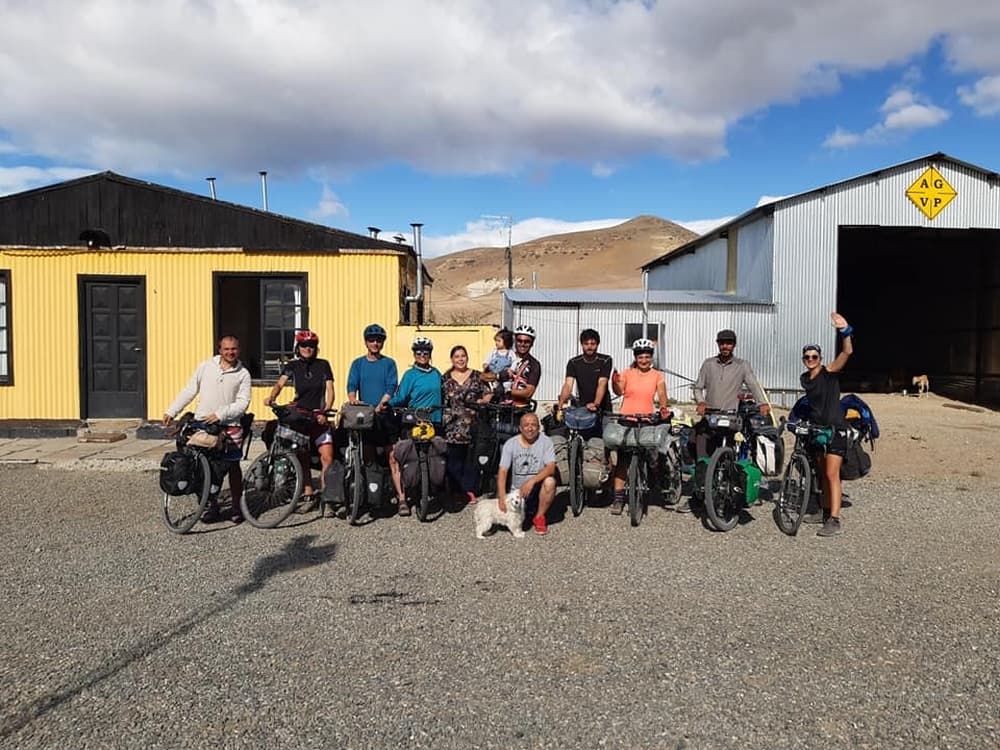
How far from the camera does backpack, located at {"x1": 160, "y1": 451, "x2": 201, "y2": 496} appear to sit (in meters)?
6.09

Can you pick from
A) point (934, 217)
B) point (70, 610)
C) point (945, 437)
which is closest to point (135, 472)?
point (70, 610)

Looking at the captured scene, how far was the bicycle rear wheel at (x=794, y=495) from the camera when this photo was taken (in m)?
6.14

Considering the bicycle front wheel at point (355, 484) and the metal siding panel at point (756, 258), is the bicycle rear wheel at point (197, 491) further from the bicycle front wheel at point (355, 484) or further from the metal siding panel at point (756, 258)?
the metal siding panel at point (756, 258)

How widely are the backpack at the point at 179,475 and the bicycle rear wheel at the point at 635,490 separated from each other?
354 centimetres

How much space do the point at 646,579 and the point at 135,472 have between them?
6304 millimetres

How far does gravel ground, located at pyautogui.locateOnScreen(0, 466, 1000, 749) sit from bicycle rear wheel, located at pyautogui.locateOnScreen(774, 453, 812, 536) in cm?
13

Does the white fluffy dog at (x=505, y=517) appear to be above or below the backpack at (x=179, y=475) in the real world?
below

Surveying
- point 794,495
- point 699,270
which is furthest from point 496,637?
point 699,270

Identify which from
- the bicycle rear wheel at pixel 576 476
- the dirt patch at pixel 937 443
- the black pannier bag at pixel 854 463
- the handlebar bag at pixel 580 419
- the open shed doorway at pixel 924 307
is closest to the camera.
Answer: the black pannier bag at pixel 854 463

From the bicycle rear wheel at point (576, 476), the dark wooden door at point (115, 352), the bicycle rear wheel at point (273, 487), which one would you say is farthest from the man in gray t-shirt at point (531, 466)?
the dark wooden door at point (115, 352)

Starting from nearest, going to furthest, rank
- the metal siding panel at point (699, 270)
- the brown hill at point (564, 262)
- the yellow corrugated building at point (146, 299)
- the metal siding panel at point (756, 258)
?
the yellow corrugated building at point (146, 299) → the metal siding panel at point (756, 258) → the metal siding panel at point (699, 270) → the brown hill at point (564, 262)

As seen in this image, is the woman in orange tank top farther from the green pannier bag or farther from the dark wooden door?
the dark wooden door

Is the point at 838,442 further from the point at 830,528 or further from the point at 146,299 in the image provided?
the point at 146,299

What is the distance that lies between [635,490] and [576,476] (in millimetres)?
571
